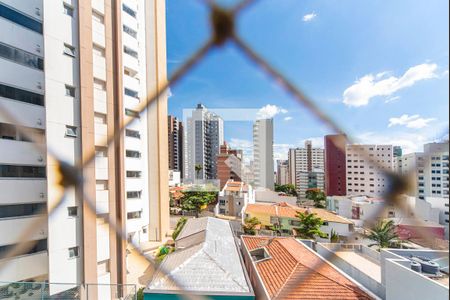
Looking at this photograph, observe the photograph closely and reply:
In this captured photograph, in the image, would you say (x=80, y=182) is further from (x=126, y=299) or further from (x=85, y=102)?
(x=85, y=102)

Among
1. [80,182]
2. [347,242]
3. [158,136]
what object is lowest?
[347,242]

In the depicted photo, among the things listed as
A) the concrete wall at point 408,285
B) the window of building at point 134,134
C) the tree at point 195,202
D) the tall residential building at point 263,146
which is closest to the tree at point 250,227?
the tall residential building at point 263,146

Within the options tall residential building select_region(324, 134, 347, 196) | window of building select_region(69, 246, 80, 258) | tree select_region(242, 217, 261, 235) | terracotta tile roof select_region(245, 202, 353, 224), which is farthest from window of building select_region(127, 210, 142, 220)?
tall residential building select_region(324, 134, 347, 196)

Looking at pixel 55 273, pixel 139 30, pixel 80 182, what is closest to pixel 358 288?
pixel 80 182

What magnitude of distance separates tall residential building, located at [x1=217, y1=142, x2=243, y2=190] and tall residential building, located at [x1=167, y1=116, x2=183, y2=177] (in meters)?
3.97

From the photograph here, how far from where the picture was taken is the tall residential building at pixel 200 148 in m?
11.9

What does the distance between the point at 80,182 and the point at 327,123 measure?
37 centimetres

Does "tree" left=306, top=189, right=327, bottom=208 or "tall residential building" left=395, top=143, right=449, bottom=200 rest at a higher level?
"tall residential building" left=395, top=143, right=449, bottom=200

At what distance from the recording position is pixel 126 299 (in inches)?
87.2

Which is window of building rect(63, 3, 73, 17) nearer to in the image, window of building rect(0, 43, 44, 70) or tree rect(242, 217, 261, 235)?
window of building rect(0, 43, 44, 70)

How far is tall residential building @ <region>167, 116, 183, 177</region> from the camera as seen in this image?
565 inches

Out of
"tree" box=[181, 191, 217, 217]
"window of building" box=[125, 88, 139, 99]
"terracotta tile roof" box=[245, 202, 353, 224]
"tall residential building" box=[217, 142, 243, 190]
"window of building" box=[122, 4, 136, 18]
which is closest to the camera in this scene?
"window of building" box=[125, 88, 139, 99]

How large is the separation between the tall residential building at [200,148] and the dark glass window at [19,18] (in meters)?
8.17

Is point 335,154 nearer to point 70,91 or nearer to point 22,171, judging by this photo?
point 70,91
